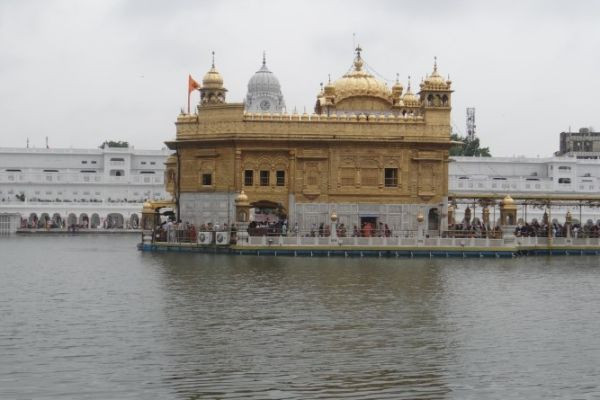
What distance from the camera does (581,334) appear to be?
21.0 meters

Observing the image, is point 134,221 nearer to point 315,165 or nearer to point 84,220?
point 84,220

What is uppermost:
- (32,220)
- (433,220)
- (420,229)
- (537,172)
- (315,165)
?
(537,172)

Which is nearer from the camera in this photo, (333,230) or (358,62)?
(333,230)

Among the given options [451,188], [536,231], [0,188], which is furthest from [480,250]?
[0,188]

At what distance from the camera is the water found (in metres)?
15.9

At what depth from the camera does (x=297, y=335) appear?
20328mm

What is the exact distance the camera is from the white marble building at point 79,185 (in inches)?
3819

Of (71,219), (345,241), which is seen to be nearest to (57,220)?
(71,219)

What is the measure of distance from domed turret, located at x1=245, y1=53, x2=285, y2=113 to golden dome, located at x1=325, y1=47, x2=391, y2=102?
5357cm

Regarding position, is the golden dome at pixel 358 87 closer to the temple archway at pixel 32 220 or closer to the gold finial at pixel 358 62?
the gold finial at pixel 358 62

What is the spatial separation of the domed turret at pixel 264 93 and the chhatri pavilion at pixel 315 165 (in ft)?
191

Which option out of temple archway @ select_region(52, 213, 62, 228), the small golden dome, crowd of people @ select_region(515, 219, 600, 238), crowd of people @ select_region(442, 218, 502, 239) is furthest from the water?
temple archway @ select_region(52, 213, 62, 228)

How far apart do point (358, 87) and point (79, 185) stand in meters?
61.3

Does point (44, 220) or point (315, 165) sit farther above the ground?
point (315, 165)
